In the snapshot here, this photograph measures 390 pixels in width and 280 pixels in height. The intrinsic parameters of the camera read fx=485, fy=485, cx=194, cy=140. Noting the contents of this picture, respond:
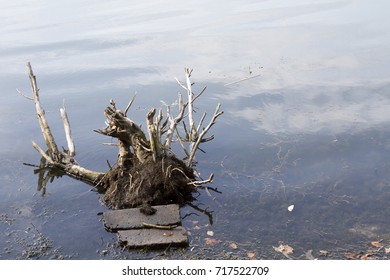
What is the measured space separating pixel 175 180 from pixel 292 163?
8.37ft

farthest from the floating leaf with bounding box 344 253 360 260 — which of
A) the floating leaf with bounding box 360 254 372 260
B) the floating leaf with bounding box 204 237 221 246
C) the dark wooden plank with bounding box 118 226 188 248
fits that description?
the dark wooden plank with bounding box 118 226 188 248

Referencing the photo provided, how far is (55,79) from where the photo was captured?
15766 mm

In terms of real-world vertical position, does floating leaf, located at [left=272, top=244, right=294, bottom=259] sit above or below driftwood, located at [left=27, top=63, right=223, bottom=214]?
below

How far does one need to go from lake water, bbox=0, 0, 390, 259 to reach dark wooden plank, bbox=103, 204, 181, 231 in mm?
205

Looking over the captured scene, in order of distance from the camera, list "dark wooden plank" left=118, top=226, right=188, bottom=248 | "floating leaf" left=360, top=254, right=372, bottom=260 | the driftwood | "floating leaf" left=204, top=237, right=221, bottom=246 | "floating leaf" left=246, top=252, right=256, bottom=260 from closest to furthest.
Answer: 1. "floating leaf" left=360, top=254, right=372, bottom=260
2. "floating leaf" left=246, top=252, right=256, bottom=260
3. "dark wooden plank" left=118, top=226, right=188, bottom=248
4. "floating leaf" left=204, top=237, right=221, bottom=246
5. the driftwood

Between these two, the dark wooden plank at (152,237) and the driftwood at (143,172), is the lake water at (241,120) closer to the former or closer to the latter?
the dark wooden plank at (152,237)

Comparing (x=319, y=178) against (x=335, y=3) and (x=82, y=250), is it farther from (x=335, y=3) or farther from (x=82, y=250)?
(x=335, y=3)

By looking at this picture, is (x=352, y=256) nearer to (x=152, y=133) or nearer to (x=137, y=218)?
(x=137, y=218)

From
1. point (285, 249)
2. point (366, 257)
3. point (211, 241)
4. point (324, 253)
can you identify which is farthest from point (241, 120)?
point (366, 257)

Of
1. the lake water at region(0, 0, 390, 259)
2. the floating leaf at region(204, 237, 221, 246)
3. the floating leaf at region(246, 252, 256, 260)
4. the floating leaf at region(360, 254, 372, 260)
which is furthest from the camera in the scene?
the lake water at region(0, 0, 390, 259)

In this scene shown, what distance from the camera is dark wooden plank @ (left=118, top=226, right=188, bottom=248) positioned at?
687 centimetres

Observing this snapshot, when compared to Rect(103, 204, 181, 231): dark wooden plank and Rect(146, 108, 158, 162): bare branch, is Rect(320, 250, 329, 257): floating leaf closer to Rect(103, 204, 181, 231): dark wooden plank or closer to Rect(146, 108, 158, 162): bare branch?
Rect(103, 204, 181, 231): dark wooden plank

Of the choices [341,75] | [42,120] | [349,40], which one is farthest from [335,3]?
[42,120]

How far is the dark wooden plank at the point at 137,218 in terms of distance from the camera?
24.2 ft
